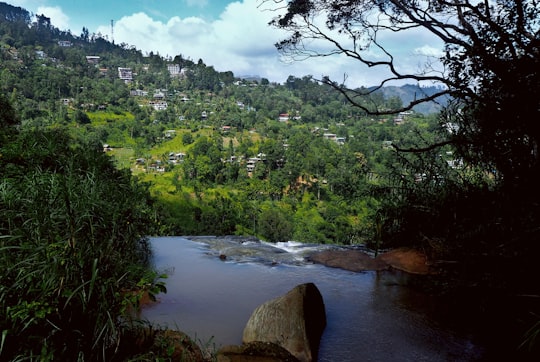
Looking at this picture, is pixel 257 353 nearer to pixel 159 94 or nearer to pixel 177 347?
pixel 177 347

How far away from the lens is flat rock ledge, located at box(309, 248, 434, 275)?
7.62m

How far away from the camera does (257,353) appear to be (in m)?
3.96

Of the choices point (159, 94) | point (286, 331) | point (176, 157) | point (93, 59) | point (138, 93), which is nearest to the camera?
point (286, 331)

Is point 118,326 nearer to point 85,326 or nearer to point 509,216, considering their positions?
point 85,326

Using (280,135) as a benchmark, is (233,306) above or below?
below

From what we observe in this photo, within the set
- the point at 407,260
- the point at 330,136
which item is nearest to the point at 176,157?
the point at 330,136

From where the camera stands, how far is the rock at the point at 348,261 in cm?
790

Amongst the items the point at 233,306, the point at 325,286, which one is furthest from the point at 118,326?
the point at 325,286

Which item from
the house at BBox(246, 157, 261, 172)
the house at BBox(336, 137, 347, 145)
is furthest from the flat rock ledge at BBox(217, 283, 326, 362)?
the house at BBox(336, 137, 347, 145)

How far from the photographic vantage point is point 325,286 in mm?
6945

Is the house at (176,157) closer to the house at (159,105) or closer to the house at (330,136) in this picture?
the house at (330,136)

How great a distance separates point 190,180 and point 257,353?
3631cm

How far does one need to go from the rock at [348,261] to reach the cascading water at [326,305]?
219 mm

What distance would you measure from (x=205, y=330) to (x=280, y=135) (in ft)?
166
